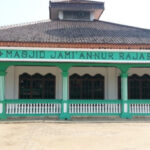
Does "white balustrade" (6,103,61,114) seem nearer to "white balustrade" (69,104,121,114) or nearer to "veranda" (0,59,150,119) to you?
"veranda" (0,59,150,119)

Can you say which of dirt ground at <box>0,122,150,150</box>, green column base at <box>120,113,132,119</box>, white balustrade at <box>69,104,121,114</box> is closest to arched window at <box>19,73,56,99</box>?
white balustrade at <box>69,104,121,114</box>

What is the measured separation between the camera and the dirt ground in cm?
598

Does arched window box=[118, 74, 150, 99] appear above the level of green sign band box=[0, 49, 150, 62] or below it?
below

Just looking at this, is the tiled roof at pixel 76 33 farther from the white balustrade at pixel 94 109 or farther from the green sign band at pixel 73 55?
the white balustrade at pixel 94 109

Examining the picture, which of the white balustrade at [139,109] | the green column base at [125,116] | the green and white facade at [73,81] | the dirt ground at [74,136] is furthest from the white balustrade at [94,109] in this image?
the dirt ground at [74,136]

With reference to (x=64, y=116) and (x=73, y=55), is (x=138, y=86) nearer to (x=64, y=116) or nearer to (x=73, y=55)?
(x=73, y=55)

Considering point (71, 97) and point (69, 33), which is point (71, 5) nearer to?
point (69, 33)

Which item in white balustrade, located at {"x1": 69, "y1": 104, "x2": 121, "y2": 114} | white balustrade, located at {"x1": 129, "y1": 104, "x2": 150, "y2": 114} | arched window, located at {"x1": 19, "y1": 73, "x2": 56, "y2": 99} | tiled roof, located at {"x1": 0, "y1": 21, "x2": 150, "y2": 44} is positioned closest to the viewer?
white balustrade, located at {"x1": 69, "y1": 104, "x2": 121, "y2": 114}

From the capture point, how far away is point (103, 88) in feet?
40.7

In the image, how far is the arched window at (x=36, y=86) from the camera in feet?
39.0

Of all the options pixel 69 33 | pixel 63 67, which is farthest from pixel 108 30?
pixel 63 67

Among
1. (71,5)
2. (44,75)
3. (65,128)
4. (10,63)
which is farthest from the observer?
(71,5)

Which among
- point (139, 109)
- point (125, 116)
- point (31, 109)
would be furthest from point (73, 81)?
point (139, 109)

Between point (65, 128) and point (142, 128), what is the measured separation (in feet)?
10.1
